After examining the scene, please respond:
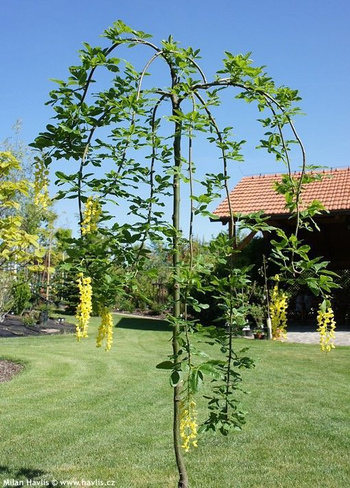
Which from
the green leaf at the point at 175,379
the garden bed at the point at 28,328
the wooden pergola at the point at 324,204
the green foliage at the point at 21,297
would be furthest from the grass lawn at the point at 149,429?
the green foliage at the point at 21,297

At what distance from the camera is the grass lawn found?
3469mm

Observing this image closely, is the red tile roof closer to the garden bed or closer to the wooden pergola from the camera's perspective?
the wooden pergola

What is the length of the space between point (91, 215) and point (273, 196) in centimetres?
1143

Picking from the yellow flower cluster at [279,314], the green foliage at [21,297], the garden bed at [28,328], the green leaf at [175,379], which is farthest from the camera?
the green foliage at [21,297]

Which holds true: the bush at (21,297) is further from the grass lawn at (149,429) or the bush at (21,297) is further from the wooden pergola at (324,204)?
the grass lawn at (149,429)

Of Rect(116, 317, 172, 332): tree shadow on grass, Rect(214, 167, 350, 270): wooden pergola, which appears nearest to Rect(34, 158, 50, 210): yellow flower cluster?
Rect(214, 167, 350, 270): wooden pergola

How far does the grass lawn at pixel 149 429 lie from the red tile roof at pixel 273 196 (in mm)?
5210

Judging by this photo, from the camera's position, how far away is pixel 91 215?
8.41 feet

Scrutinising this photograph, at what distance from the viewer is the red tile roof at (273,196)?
1234 cm

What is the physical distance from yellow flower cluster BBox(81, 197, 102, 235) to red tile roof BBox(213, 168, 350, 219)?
944 centimetres

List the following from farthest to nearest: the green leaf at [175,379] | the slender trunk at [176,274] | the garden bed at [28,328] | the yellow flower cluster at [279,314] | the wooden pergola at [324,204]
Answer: the wooden pergola at [324,204] < the garden bed at [28,328] < the yellow flower cluster at [279,314] < the slender trunk at [176,274] < the green leaf at [175,379]

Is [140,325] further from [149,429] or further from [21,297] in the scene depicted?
[149,429]

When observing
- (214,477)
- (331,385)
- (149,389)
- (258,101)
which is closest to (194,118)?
(258,101)

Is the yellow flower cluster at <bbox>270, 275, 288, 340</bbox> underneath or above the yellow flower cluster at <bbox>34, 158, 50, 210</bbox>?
underneath
